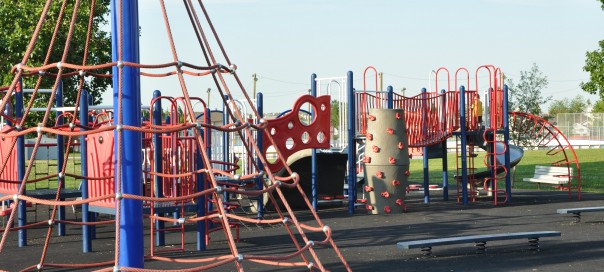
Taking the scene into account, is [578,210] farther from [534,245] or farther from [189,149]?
[189,149]

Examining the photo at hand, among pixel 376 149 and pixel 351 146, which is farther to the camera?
pixel 351 146

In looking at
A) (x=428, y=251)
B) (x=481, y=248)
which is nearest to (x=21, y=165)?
(x=428, y=251)

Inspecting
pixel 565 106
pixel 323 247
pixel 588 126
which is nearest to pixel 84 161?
pixel 323 247

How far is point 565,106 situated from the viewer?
10325cm

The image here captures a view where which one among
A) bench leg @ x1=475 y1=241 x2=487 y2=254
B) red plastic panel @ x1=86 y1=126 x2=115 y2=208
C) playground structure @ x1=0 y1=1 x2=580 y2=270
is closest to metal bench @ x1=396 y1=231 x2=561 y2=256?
bench leg @ x1=475 y1=241 x2=487 y2=254

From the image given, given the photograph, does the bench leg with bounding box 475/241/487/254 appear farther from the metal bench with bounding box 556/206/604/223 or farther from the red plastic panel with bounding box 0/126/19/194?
the red plastic panel with bounding box 0/126/19/194

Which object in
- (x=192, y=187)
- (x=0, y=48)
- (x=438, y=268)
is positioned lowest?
(x=438, y=268)

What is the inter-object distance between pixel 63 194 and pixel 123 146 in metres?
5.58

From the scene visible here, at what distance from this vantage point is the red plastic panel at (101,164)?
398 inches

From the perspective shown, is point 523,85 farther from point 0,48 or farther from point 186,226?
point 186,226

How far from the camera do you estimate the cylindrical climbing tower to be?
15.5 metres

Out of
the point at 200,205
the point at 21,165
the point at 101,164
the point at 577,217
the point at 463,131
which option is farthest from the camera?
the point at 463,131

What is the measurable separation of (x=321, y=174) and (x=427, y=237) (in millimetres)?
5067

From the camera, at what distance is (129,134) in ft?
21.1
